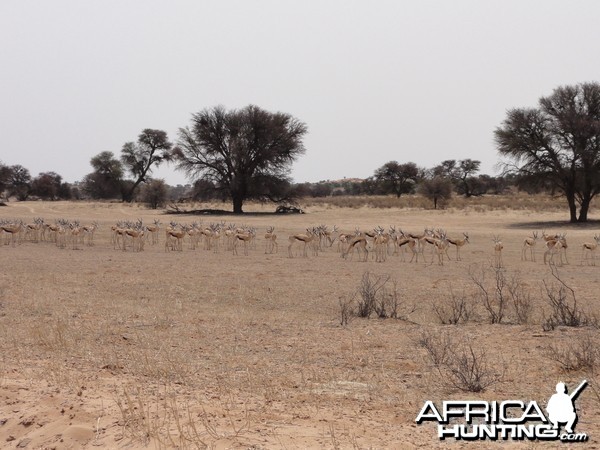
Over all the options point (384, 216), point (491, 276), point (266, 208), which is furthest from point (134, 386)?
point (266, 208)

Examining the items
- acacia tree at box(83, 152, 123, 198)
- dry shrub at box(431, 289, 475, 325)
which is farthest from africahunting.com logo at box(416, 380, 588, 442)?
acacia tree at box(83, 152, 123, 198)

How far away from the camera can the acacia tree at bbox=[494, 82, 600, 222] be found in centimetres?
4284

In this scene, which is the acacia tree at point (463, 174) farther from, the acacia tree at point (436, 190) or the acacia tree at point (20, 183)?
the acacia tree at point (20, 183)

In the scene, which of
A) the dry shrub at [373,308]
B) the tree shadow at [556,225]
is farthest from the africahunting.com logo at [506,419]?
the tree shadow at [556,225]

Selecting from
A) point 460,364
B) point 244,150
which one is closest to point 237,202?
point 244,150

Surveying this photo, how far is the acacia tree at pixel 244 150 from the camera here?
58.2 metres

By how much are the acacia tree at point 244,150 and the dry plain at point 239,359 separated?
127ft

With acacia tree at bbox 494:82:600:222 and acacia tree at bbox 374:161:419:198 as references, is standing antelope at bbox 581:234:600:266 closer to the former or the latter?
acacia tree at bbox 494:82:600:222

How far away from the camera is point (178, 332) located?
1066 centimetres

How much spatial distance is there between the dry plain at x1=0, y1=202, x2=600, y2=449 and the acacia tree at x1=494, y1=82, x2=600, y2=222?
85.7 ft

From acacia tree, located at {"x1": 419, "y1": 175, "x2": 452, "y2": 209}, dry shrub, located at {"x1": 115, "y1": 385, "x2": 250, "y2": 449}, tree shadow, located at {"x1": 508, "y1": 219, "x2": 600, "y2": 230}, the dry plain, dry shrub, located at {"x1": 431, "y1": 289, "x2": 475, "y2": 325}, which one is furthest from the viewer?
acacia tree, located at {"x1": 419, "y1": 175, "x2": 452, "y2": 209}

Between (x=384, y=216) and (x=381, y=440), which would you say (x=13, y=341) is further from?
(x=384, y=216)

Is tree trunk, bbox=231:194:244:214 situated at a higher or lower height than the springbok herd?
higher

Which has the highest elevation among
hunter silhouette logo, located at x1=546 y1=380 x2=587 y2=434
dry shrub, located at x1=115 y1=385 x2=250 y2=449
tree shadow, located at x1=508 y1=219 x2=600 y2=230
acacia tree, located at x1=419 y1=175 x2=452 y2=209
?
acacia tree, located at x1=419 y1=175 x2=452 y2=209
